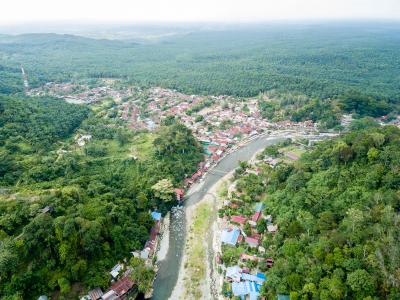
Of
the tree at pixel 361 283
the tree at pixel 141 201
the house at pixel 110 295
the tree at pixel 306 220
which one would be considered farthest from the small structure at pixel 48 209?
the tree at pixel 361 283

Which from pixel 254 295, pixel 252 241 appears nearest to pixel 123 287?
pixel 254 295

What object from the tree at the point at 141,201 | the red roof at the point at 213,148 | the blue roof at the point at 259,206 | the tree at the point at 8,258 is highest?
the tree at the point at 8,258

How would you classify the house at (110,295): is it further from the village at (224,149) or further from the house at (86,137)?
the house at (86,137)

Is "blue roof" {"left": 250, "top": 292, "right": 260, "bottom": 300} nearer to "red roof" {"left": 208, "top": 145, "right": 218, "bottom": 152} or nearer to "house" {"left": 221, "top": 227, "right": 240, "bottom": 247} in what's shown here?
"house" {"left": 221, "top": 227, "right": 240, "bottom": 247}

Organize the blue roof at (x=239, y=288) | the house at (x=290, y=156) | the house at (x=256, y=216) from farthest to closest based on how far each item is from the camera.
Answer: the house at (x=290, y=156), the house at (x=256, y=216), the blue roof at (x=239, y=288)

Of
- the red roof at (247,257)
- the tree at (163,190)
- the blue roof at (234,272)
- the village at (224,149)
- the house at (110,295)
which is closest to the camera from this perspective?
the house at (110,295)

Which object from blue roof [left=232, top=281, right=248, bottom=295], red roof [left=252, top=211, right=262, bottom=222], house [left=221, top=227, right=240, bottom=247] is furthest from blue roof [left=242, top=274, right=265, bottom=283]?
red roof [left=252, top=211, right=262, bottom=222]

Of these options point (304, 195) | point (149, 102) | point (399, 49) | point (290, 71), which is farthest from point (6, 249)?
point (399, 49)

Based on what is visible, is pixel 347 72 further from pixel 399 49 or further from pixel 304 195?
pixel 304 195
